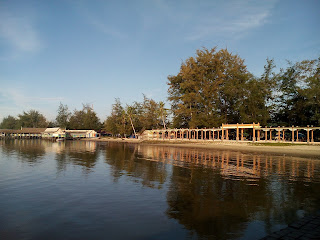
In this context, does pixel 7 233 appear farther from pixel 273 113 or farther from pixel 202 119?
pixel 273 113

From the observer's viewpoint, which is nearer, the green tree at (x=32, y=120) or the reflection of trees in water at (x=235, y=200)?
the reflection of trees in water at (x=235, y=200)

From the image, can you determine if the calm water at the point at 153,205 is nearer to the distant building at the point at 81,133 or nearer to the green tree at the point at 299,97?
the green tree at the point at 299,97

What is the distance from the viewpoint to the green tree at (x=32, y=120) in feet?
385

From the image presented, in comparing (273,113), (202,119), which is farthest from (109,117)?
(273,113)

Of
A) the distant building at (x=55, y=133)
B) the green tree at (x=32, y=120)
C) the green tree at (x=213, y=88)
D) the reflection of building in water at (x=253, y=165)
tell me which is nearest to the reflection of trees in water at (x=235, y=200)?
the reflection of building in water at (x=253, y=165)

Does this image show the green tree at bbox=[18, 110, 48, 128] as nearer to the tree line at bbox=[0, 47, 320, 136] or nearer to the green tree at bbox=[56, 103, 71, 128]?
the green tree at bbox=[56, 103, 71, 128]

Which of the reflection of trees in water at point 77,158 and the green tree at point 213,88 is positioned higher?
the green tree at point 213,88

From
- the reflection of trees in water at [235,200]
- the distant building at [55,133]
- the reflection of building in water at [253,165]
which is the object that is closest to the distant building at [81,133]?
the distant building at [55,133]

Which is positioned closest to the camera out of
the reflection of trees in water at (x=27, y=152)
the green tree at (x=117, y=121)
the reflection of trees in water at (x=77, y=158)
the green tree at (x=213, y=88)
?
the reflection of trees in water at (x=77, y=158)

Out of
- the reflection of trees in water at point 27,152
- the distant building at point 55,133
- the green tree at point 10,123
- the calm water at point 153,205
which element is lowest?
the reflection of trees in water at point 27,152

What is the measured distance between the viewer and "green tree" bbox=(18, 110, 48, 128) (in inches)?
4626

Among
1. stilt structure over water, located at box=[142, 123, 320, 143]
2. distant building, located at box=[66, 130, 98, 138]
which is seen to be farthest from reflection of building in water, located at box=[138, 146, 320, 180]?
distant building, located at box=[66, 130, 98, 138]

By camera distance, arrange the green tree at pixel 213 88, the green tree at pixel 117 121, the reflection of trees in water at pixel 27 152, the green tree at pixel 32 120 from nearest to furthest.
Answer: the reflection of trees in water at pixel 27 152 → the green tree at pixel 213 88 → the green tree at pixel 117 121 → the green tree at pixel 32 120

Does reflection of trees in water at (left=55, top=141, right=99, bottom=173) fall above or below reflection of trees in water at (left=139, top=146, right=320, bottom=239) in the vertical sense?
below
